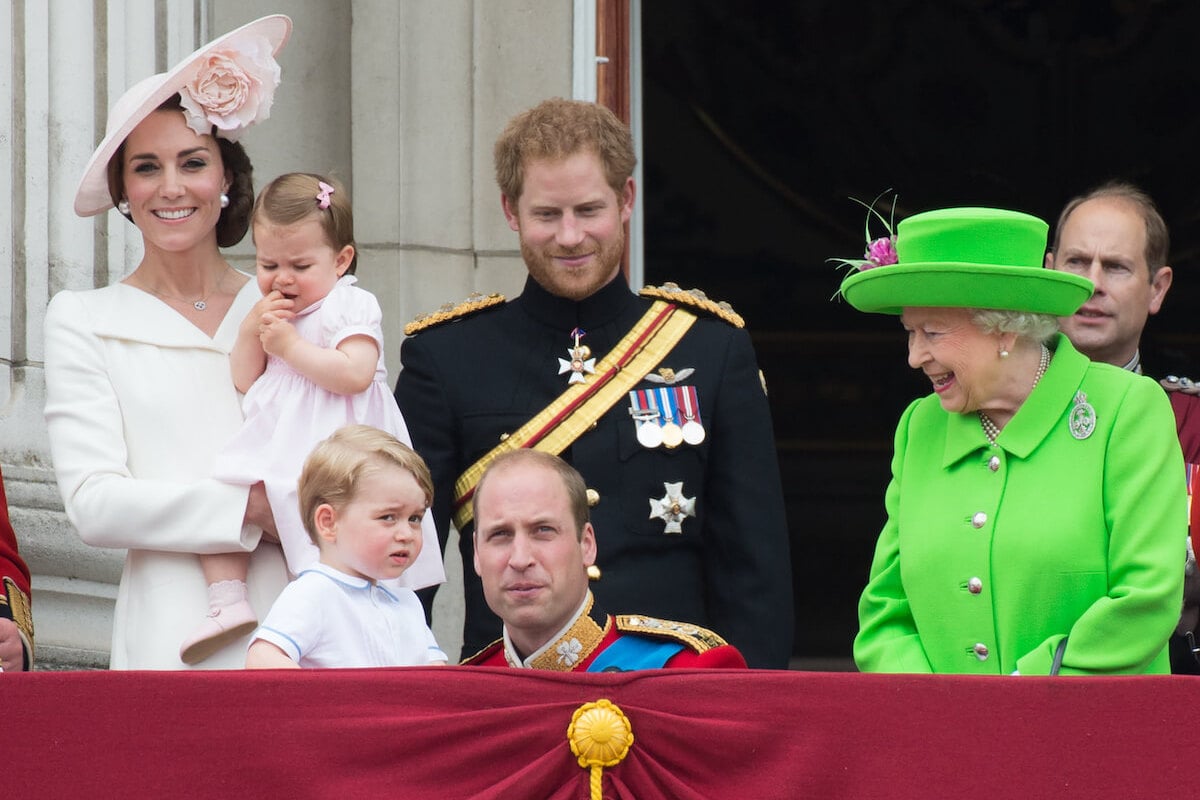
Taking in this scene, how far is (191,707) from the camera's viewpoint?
3270 mm

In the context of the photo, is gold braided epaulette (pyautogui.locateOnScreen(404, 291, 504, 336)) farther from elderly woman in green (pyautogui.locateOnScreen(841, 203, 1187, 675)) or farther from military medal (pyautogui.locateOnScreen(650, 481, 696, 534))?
elderly woman in green (pyautogui.locateOnScreen(841, 203, 1187, 675))

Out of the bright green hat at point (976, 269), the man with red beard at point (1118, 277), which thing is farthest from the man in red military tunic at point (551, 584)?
the man with red beard at point (1118, 277)

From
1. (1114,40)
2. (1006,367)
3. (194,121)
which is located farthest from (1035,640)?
(1114,40)

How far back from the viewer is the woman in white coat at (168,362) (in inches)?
153

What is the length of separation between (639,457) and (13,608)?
3.51 feet

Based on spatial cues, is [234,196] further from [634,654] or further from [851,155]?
[851,155]

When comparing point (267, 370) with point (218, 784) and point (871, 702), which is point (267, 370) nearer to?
point (218, 784)

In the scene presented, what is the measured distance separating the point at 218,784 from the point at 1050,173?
223 inches

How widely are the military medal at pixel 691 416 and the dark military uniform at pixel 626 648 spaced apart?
1.51ft

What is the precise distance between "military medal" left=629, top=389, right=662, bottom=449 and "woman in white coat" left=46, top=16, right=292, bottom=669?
64 cm

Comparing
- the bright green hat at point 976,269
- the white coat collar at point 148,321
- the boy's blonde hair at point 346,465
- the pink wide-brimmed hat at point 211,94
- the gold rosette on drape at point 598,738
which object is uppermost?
the pink wide-brimmed hat at point 211,94

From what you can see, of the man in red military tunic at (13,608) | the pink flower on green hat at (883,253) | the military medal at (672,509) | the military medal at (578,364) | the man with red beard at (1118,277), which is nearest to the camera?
the pink flower on green hat at (883,253)

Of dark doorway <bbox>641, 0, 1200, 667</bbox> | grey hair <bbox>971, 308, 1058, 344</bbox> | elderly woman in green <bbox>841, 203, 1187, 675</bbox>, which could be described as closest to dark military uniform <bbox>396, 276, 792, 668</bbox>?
elderly woman in green <bbox>841, 203, 1187, 675</bbox>

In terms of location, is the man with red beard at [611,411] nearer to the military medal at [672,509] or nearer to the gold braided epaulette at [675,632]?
the military medal at [672,509]
